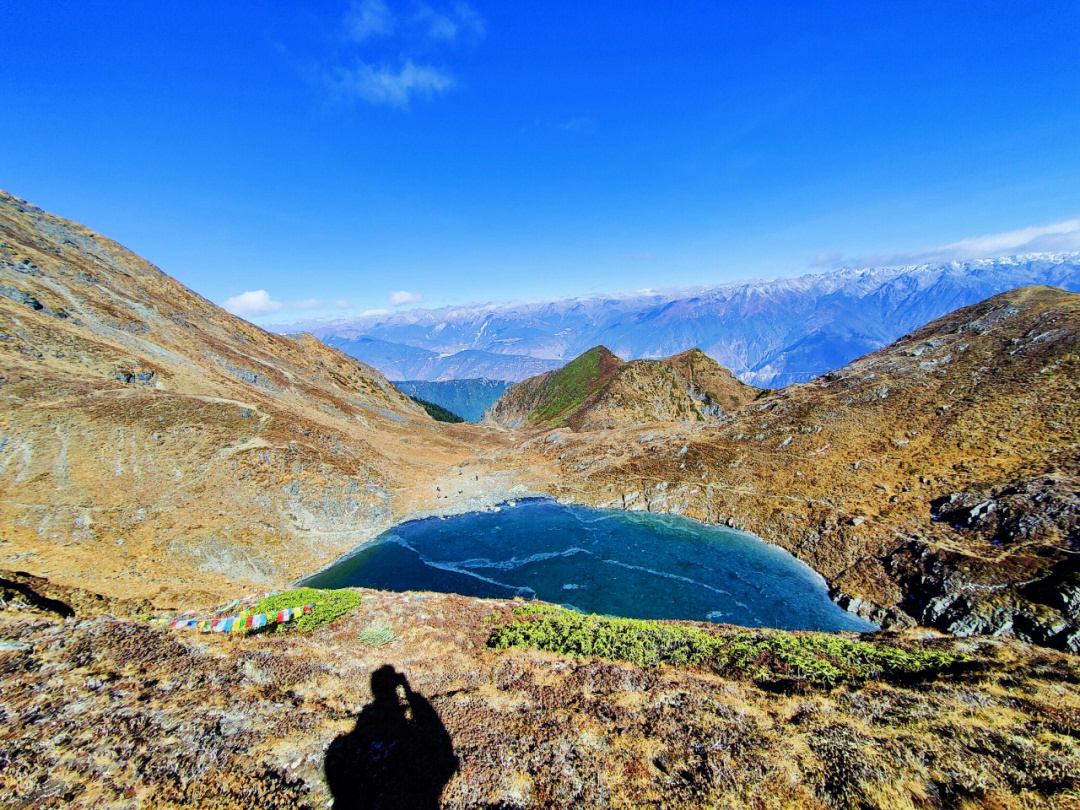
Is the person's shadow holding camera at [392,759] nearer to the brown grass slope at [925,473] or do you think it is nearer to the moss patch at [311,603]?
the moss patch at [311,603]

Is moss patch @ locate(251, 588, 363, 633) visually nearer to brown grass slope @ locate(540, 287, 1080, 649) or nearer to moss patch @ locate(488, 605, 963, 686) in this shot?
moss patch @ locate(488, 605, 963, 686)

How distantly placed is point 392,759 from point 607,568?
3075cm

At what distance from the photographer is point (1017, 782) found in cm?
936

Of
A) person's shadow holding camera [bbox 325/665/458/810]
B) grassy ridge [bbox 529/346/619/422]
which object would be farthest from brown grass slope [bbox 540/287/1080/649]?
grassy ridge [bbox 529/346/619/422]

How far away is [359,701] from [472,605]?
11.2m

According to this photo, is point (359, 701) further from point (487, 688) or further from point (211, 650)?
point (211, 650)

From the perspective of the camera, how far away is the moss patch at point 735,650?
50.9ft

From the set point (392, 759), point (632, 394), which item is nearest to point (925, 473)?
point (392, 759)

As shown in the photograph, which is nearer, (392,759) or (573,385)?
(392,759)

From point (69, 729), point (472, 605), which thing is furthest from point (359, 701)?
point (472, 605)

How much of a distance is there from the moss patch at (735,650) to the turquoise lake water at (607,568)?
39.4ft

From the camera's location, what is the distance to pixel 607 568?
3934 cm

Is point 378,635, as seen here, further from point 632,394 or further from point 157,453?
point 632,394

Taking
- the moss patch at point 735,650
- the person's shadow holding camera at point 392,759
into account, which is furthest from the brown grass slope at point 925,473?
the person's shadow holding camera at point 392,759
